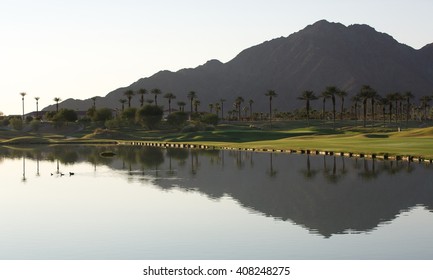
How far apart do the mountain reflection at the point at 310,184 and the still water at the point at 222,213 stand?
0.35 ft

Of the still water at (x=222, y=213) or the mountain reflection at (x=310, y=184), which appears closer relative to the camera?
the still water at (x=222, y=213)

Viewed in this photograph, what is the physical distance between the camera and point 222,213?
48.8 meters

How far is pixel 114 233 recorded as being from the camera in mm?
41281

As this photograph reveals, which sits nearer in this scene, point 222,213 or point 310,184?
point 222,213

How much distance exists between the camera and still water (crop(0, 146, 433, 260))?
36.2m

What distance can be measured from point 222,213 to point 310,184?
22.1 meters

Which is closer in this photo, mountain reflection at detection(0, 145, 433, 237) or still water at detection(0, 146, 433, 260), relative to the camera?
still water at detection(0, 146, 433, 260)

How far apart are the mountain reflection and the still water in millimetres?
107

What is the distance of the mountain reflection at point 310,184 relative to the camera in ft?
156

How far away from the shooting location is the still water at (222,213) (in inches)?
1426

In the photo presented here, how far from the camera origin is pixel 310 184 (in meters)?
68.7
